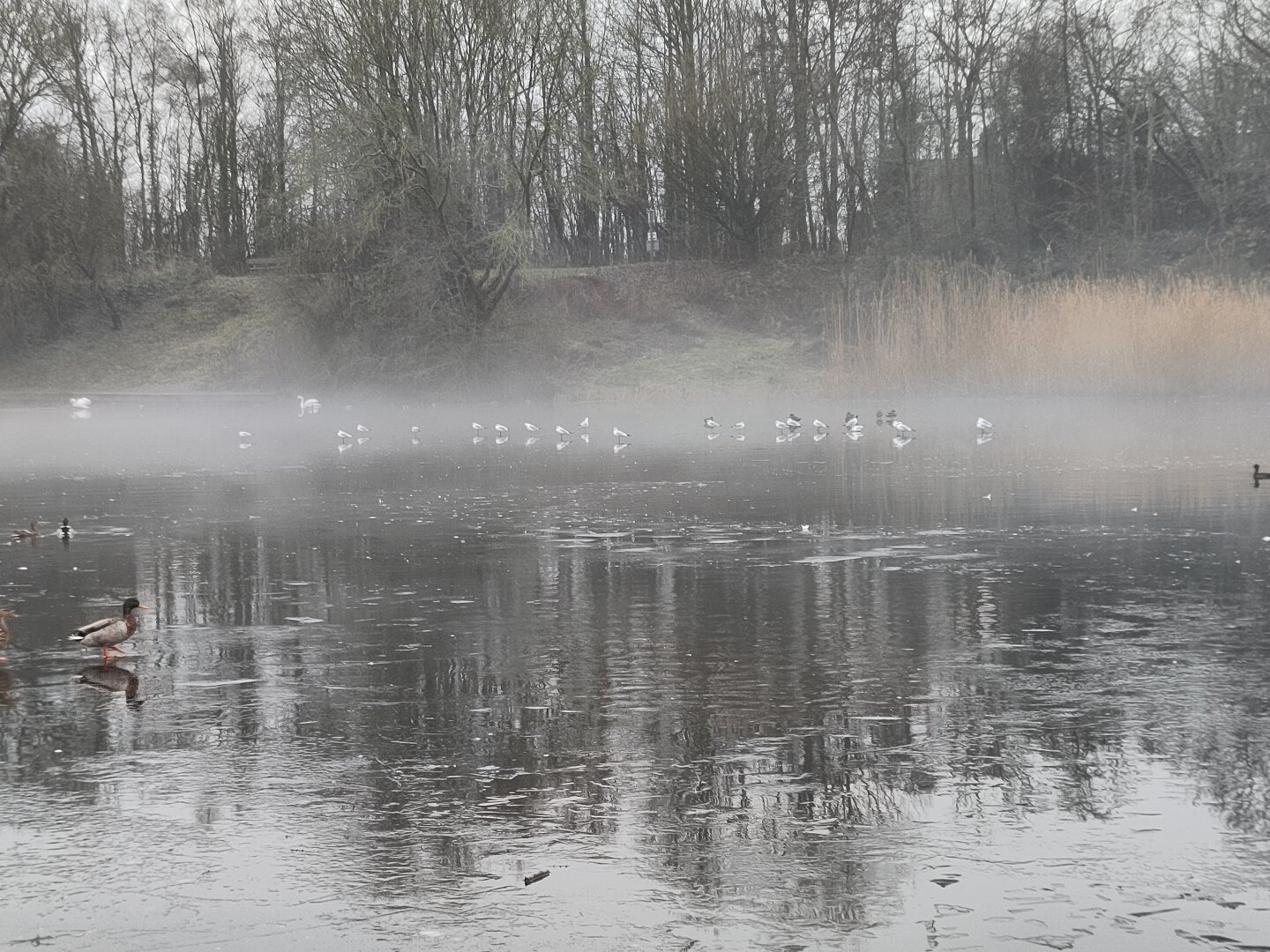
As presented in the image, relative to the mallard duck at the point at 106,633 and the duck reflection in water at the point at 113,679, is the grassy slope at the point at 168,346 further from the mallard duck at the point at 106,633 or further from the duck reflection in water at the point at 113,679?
the duck reflection in water at the point at 113,679

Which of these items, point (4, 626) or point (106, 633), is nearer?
point (106, 633)

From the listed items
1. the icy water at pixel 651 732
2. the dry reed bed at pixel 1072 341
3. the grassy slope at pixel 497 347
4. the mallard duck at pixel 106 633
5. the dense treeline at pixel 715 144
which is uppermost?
the dense treeline at pixel 715 144

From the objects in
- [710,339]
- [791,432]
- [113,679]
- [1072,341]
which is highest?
[710,339]

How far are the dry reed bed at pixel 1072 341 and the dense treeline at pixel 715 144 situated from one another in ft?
31.0

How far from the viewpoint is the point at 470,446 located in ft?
84.9

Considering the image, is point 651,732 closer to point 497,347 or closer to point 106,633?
point 106,633

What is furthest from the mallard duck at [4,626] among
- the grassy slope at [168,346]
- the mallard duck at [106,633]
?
the grassy slope at [168,346]

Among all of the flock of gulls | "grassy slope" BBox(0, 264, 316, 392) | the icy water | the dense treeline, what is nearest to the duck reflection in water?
the icy water

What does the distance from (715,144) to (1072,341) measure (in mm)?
18883

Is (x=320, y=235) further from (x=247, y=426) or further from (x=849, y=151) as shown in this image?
(x=849, y=151)

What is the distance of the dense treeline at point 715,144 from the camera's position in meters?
36.6

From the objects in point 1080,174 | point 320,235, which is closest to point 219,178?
point 320,235

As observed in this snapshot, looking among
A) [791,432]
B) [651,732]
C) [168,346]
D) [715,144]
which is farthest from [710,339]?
[651,732]

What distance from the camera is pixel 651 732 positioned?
629 centimetres
